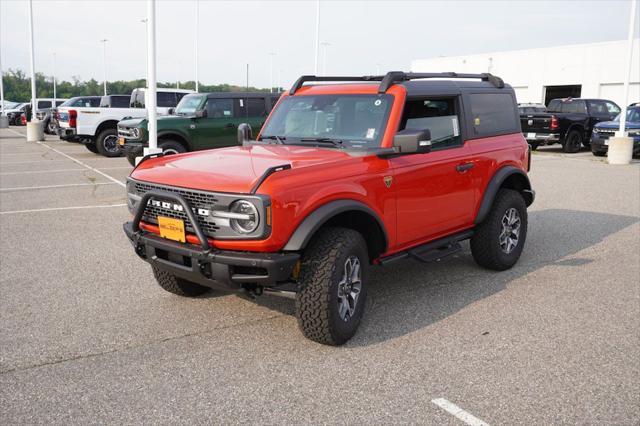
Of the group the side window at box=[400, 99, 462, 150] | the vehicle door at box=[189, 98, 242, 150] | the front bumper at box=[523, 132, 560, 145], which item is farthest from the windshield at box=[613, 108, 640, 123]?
the side window at box=[400, 99, 462, 150]

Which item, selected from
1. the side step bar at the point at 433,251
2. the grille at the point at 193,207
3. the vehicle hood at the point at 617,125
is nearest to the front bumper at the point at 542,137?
the vehicle hood at the point at 617,125

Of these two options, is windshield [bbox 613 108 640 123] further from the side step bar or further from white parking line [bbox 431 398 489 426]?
white parking line [bbox 431 398 489 426]

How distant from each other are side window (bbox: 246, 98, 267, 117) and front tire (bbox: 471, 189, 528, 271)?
9113mm

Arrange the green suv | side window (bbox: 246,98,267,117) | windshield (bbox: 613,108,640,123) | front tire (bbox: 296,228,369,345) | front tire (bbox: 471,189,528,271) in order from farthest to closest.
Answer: windshield (bbox: 613,108,640,123), side window (bbox: 246,98,267,117), the green suv, front tire (bbox: 471,189,528,271), front tire (bbox: 296,228,369,345)

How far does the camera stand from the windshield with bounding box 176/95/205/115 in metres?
14.0

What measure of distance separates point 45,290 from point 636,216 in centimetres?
847

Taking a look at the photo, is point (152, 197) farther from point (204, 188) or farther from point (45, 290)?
point (45, 290)

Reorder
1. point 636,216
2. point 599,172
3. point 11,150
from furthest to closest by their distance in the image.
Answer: point 11,150
point 599,172
point 636,216

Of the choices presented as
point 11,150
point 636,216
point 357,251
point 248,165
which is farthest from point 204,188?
point 11,150

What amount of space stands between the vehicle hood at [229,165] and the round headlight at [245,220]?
0.31 ft

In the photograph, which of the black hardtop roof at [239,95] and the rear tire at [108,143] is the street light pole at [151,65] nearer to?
the black hardtop roof at [239,95]

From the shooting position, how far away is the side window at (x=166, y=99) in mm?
18766

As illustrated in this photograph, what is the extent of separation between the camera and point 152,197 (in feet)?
14.0

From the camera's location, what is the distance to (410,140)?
4.54m
